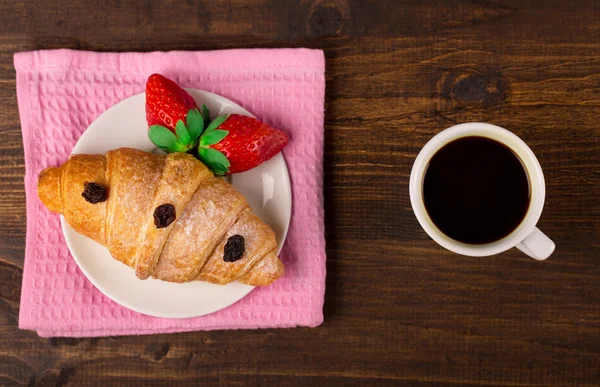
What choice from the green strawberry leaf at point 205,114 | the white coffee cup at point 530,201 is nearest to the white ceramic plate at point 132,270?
the green strawberry leaf at point 205,114

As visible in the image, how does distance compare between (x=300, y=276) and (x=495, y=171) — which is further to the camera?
(x=300, y=276)

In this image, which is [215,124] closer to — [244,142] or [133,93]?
[244,142]

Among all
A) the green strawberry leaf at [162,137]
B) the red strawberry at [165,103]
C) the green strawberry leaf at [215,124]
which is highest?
the red strawberry at [165,103]

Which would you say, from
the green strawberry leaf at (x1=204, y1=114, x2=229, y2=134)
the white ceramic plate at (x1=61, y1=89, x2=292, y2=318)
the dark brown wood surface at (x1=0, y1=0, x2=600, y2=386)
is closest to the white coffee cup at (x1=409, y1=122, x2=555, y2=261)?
the dark brown wood surface at (x1=0, y1=0, x2=600, y2=386)

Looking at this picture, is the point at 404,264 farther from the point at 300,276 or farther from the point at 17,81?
the point at 17,81

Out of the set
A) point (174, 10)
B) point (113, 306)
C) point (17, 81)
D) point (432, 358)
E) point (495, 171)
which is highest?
point (174, 10)

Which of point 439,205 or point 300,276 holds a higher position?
point 439,205

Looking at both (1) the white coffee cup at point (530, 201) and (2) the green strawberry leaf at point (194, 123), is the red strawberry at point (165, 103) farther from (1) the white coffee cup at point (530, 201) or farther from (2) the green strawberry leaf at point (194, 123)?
(1) the white coffee cup at point (530, 201)

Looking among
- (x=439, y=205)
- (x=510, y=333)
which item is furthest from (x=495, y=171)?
(x=510, y=333)

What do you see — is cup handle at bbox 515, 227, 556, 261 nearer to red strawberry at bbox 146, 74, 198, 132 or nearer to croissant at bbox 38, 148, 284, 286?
croissant at bbox 38, 148, 284, 286
